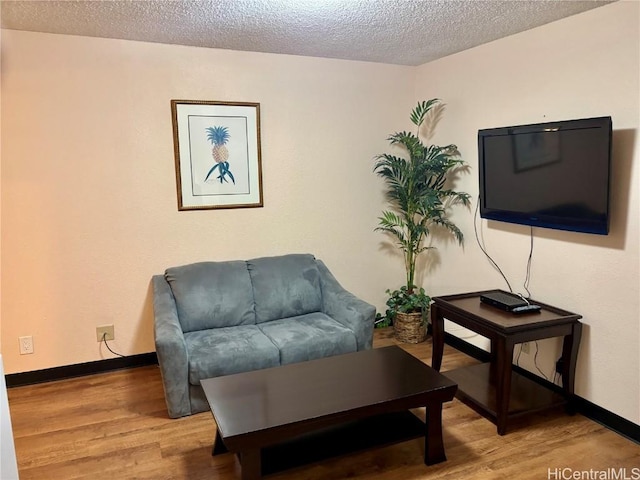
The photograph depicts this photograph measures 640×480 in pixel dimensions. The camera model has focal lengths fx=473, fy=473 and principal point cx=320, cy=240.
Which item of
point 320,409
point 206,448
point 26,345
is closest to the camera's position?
point 320,409

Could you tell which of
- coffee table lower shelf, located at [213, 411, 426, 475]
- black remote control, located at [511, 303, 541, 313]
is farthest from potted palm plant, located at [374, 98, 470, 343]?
coffee table lower shelf, located at [213, 411, 426, 475]

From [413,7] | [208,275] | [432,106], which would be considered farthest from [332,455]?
[432,106]

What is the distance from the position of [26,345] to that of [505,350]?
10.3 ft

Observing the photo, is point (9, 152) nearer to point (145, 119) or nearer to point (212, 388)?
point (145, 119)

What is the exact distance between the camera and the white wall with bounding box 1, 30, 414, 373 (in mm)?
3180

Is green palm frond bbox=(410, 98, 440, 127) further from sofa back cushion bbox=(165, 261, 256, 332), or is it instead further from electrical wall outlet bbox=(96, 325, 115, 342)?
electrical wall outlet bbox=(96, 325, 115, 342)

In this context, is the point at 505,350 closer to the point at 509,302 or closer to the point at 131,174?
the point at 509,302

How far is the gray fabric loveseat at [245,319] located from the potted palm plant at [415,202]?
785 mm

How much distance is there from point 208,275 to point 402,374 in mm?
1655

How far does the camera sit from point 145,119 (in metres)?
3.43

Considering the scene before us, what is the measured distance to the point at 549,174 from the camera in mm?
2887

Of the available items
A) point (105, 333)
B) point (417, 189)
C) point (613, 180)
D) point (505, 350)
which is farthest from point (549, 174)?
point (105, 333)

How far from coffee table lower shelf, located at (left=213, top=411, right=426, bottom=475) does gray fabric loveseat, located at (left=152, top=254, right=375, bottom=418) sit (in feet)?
1.69

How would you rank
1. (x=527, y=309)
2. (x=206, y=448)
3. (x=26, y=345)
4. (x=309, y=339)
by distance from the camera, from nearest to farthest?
(x=206, y=448) → (x=527, y=309) → (x=309, y=339) → (x=26, y=345)
